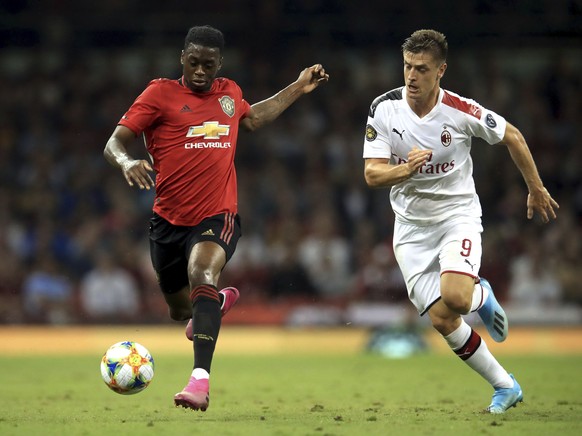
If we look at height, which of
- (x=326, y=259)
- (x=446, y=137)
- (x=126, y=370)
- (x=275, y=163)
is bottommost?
(x=326, y=259)

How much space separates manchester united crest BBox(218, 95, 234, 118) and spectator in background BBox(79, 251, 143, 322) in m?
8.47

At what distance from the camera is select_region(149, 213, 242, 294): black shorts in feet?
25.7

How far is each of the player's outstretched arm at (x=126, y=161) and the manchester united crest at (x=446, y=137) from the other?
6.96ft

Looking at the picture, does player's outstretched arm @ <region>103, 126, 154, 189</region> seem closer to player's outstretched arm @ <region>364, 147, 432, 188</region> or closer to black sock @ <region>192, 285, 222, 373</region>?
black sock @ <region>192, 285, 222, 373</region>

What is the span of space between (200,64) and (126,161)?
1.00 meters

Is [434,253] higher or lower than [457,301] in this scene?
higher

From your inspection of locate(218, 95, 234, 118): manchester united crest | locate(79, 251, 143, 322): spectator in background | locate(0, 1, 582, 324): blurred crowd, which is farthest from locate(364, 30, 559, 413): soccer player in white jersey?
locate(79, 251, 143, 322): spectator in background

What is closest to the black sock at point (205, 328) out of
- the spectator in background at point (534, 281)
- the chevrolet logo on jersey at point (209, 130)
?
the chevrolet logo on jersey at point (209, 130)

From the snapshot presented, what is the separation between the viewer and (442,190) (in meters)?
7.96

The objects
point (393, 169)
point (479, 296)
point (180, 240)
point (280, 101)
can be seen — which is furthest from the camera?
point (280, 101)

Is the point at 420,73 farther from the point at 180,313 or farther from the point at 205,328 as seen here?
the point at 180,313

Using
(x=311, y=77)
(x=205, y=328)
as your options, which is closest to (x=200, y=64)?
(x=311, y=77)

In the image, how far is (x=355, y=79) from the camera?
20.2 m

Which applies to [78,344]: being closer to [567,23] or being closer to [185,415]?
[185,415]
